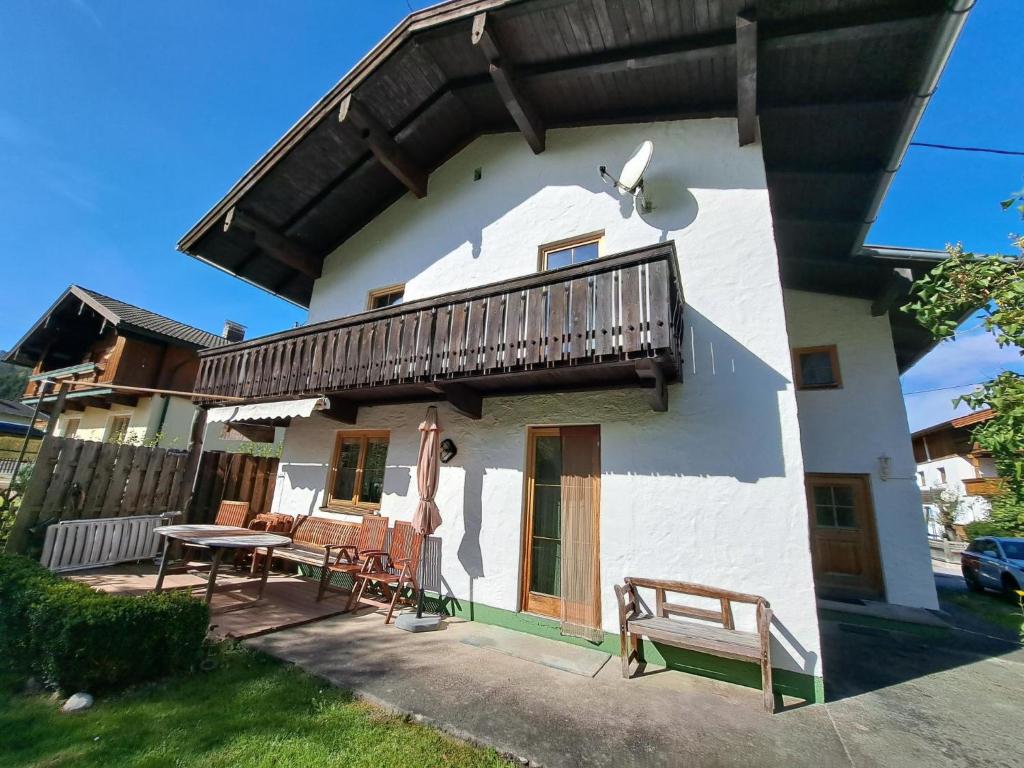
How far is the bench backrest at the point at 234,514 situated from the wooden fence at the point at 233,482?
0.96 m

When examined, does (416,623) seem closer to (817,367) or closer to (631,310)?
(631,310)

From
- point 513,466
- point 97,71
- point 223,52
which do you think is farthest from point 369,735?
point 97,71

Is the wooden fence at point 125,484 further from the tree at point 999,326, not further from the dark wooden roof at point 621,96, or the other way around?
the tree at point 999,326

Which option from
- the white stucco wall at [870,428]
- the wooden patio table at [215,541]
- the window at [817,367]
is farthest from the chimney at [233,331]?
the white stucco wall at [870,428]

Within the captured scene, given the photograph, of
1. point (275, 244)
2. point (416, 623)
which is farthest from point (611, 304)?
point (275, 244)

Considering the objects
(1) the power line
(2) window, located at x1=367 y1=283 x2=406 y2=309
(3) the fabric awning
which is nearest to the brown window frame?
(3) the fabric awning

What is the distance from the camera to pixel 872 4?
4.90 metres

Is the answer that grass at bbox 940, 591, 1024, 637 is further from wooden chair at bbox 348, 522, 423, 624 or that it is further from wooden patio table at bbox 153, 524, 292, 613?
wooden patio table at bbox 153, 524, 292, 613

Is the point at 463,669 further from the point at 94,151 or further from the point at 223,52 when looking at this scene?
→ the point at 94,151

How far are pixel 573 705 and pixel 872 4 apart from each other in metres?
8.59

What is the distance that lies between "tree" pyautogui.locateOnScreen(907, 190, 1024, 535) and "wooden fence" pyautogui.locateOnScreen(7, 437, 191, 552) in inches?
495

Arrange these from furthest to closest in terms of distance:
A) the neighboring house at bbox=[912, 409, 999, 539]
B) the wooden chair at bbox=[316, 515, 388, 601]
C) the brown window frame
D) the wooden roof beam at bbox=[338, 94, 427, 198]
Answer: the neighboring house at bbox=[912, 409, 999, 539], the brown window frame, the wooden roof beam at bbox=[338, 94, 427, 198], the wooden chair at bbox=[316, 515, 388, 601]

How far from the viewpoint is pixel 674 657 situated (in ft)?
16.2

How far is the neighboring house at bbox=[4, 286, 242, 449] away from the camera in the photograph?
15797mm
